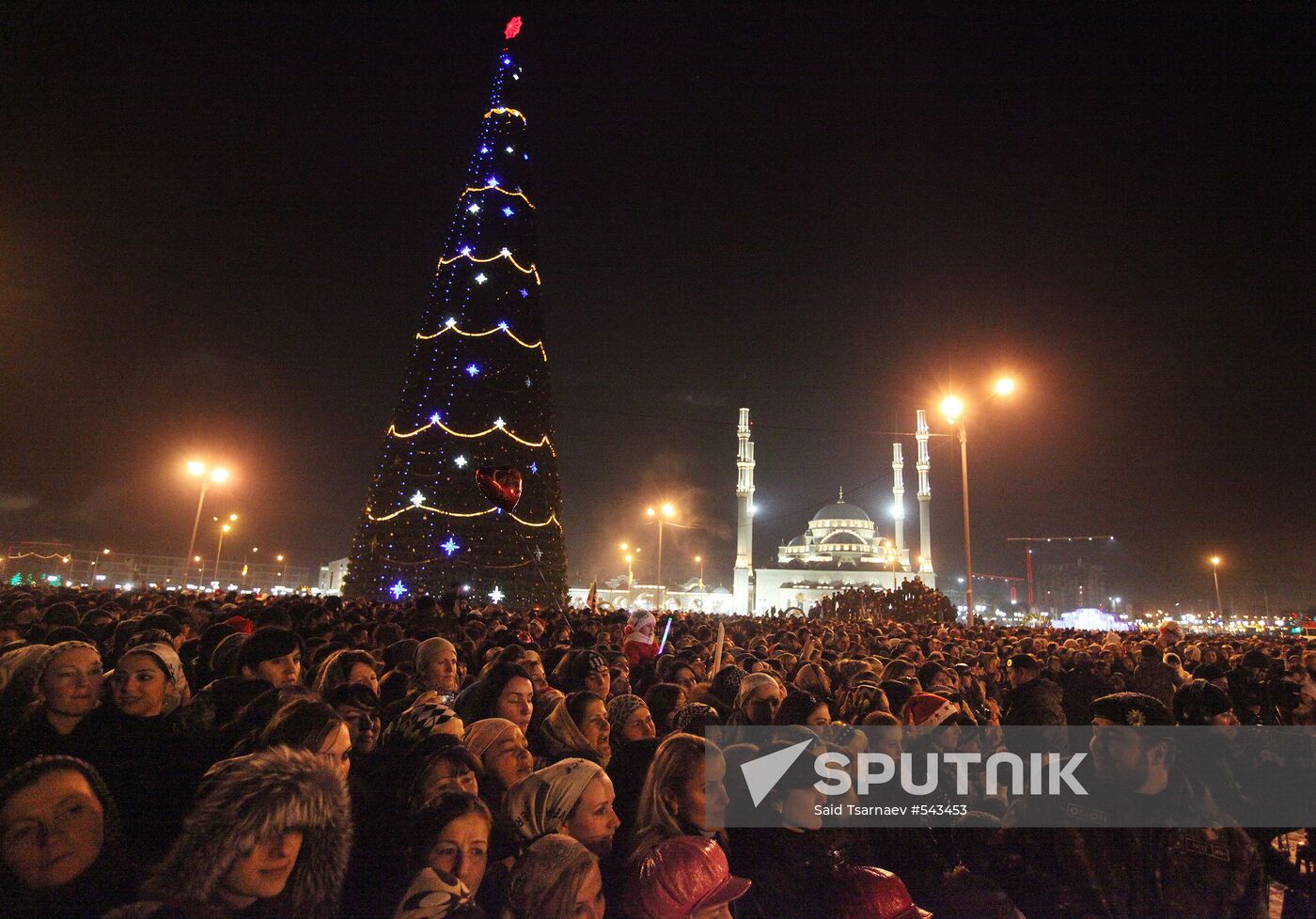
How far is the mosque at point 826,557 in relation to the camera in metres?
67.3

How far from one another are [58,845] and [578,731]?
2.32 meters

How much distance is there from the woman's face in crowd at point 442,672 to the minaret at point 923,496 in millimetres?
68971

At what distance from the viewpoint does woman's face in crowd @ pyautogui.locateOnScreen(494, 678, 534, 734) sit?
402cm

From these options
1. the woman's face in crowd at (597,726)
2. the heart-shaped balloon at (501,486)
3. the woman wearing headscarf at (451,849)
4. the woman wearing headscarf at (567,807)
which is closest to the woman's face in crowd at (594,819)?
the woman wearing headscarf at (567,807)

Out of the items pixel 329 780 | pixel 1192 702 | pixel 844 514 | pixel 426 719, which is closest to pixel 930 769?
pixel 1192 702

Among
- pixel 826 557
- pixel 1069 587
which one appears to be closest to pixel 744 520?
pixel 826 557

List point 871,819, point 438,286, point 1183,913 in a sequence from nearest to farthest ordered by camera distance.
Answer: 1. point 1183,913
2. point 871,819
3. point 438,286

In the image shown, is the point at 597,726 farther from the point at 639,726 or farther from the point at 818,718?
the point at 818,718

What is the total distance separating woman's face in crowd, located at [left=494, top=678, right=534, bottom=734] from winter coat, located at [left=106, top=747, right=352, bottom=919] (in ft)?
6.18

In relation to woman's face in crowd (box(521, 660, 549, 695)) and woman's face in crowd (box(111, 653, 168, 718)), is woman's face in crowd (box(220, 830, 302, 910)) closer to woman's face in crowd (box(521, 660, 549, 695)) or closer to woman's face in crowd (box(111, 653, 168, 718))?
woman's face in crowd (box(111, 653, 168, 718))

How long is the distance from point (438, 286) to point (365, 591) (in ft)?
29.6

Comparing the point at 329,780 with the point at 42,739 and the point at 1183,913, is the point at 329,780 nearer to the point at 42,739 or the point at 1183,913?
the point at 42,739

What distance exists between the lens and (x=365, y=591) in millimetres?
18453

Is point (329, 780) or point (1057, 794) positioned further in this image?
point (1057, 794)
